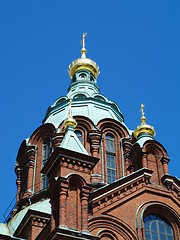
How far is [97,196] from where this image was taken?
21953mm

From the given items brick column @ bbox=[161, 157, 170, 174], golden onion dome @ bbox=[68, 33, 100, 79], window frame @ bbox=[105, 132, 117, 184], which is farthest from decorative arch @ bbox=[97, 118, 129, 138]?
golden onion dome @ bbox=[68, 33, 100, 79]

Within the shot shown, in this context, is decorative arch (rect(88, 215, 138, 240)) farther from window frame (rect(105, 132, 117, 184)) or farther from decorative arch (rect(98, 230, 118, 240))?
window frame (rect(105, 132, 117, 184))

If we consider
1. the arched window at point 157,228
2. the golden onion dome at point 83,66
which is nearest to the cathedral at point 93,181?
the arched window at point 157,228

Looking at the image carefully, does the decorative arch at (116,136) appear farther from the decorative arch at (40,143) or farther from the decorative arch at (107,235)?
the decorative arch at (107,235)

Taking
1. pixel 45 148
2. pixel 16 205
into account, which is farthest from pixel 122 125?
pixel 16 205

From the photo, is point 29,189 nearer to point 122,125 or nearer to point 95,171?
point 95,171

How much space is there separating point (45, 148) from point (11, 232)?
306 inches

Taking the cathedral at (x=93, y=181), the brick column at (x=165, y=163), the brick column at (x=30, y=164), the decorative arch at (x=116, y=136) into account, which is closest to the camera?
the cathedral at (x=93, y=181)

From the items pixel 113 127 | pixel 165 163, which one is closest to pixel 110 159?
pixel 113 127

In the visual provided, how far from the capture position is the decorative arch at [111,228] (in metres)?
20.9

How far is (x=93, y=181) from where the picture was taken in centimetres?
3003

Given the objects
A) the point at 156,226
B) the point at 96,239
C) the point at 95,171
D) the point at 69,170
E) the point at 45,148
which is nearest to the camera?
the point at 96,239

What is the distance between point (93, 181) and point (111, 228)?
29.2ft

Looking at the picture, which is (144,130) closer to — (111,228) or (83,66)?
(111,228)
